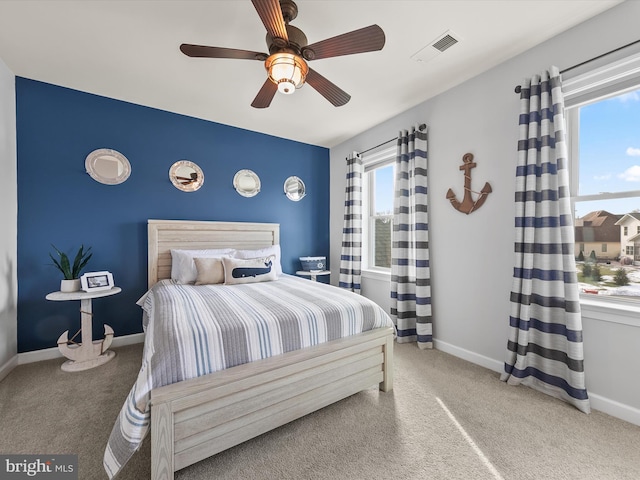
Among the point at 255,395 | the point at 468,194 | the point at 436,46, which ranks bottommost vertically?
the point at 255,395

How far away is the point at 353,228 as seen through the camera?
3.79 metres

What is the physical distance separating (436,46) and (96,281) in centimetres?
359

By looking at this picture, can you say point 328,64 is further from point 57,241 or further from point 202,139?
point 57,241

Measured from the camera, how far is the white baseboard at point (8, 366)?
2248 millimetres

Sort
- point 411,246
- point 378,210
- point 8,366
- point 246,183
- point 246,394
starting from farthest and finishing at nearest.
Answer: point 378,210 → point 246,183 → point 411,246 → point 8,366 → point 246,394

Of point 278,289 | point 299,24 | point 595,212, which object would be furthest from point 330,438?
point 299,24

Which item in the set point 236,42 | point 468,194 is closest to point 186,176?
point 236,42

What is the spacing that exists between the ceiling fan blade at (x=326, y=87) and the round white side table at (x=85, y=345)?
2.50 meters

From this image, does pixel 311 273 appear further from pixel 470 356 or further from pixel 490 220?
pixel 490 220

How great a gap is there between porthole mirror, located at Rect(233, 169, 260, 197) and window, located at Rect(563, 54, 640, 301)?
3.27 meters

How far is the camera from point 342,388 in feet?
5.96

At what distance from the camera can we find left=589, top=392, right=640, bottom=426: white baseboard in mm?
1667

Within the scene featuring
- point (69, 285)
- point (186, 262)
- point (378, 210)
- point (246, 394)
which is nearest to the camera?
point (246, 394)

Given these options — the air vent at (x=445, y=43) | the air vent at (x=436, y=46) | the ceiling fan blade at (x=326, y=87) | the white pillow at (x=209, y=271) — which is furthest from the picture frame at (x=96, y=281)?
the air vent at (x=445, y=43)
